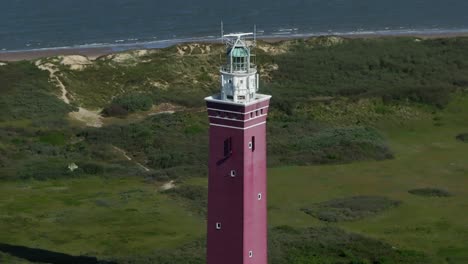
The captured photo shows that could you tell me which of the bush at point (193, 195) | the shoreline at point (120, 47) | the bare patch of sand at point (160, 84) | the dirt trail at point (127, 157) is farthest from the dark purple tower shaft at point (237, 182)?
the shoreline at point (120, 47)

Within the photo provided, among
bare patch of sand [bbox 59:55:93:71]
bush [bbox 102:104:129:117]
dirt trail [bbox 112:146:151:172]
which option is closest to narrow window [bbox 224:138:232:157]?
dirt trail [bbox 112:146:151:172]

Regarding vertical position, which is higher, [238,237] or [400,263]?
[238,237]

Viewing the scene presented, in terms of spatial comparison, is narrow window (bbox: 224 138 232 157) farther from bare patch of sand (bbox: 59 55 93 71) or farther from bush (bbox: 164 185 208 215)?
bare patch of sand (bbox: 59 55 93 71)

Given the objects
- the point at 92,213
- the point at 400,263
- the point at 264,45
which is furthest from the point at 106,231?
the point at 264,45

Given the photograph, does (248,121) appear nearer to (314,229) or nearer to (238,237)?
(238,237)

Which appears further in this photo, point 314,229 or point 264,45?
point 264,45

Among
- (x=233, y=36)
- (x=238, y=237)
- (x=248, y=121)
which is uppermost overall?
(x=233, y=36)
